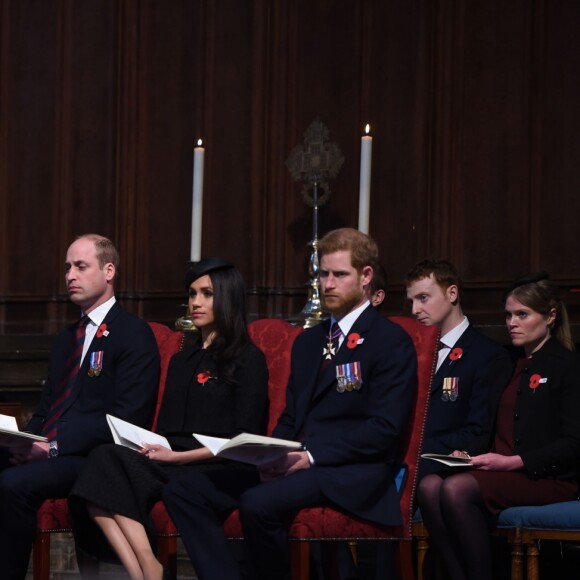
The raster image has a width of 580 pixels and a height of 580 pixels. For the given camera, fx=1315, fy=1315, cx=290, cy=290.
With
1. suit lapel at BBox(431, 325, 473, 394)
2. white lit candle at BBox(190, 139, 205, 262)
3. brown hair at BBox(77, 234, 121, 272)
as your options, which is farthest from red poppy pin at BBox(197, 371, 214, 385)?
white lit candle at BBox(190, 139, 205, 262)

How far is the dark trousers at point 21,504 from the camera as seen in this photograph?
461 cm

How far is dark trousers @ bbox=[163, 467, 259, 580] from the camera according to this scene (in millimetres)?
4234

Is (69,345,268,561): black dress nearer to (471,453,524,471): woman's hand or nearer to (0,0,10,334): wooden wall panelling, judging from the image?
(471,453,524,471): woman's hand

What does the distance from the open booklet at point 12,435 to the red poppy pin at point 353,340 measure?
Answer: 1.11m

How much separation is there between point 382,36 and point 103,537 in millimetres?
2919

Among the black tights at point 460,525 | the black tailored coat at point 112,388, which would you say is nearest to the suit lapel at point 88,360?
the black tailored coat at point 112,388

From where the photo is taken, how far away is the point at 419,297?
203 inches

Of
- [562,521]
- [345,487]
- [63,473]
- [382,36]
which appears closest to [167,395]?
[63,473]

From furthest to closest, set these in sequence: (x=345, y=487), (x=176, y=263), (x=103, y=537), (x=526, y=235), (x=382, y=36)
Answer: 1. (x=176, y=263)
2. (x=382, y=36)
3. (x=526, y=235)
4. (x=103, y=537)
5. (x=345, y=487)

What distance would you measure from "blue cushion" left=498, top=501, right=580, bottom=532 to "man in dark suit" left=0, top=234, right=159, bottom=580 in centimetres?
138

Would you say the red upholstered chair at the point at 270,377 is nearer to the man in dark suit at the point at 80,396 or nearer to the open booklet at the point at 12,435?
the man in dark suit at the point at 80,396

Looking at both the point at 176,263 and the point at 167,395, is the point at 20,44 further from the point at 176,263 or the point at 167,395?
the point at 167,395

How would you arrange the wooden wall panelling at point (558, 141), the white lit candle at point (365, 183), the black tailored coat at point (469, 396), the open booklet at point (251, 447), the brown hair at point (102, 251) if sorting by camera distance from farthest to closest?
the wooden wall panelling at point (558, 141)
the white lit candle at point (365, 183)
the brown hair at point (102, 251)
the black tailored coat at point (469, 396)
the open booklet at point (251, 447)

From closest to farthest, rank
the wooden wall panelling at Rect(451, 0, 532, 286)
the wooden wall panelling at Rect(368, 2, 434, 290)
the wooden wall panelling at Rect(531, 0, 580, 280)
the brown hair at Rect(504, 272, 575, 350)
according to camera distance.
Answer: the brown hair at Rect(504, 272, 575, 350) → the wooden wall panelling at Rect(531, 0, 580, 280) → the wooden wall panelling at Rect(451, 0, 532, 286) → the wooden wall panelling at Rect(368, 2, 434, 290)
